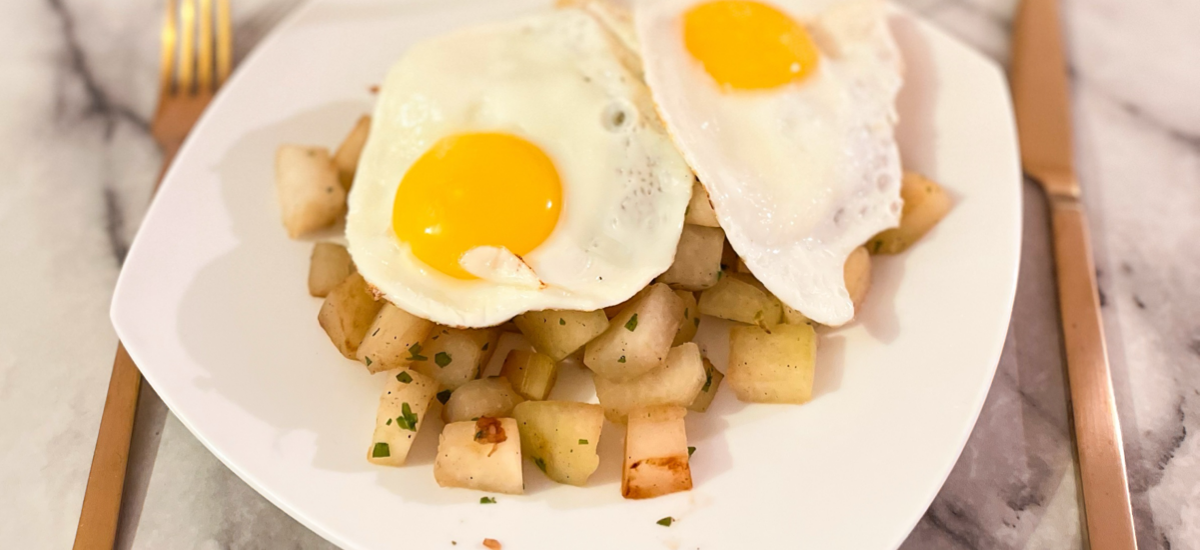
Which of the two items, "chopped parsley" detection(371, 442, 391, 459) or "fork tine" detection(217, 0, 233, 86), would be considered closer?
"chopped parsley" detection(371, 442, 391, 459)

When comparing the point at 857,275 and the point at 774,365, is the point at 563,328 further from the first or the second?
the point at 857,275

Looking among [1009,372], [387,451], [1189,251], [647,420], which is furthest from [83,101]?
[1189,251]

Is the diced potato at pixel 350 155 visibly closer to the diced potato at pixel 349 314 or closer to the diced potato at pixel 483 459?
the diced potato at pixel 349 314

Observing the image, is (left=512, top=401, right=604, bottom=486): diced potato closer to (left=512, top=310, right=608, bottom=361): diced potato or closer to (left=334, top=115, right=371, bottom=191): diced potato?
(left=512, top=310, right=608, bottom=361): diced potato

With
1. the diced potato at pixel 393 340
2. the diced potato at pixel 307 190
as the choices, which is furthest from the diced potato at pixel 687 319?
the diced potato at pixel 307 190

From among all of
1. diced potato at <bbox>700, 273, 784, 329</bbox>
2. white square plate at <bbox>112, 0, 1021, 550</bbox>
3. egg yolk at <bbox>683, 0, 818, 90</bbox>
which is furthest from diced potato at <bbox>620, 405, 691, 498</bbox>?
egg yolk at <bbox>683, 0, 818, 90</bbox>

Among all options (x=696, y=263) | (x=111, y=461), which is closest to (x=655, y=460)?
(x=696, y=263)
